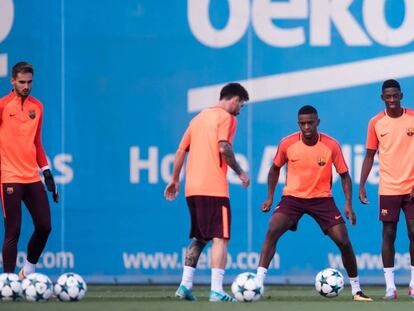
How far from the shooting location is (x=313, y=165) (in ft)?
44.1

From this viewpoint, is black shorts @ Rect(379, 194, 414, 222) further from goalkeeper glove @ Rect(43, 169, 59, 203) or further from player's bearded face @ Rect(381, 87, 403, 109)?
goalkeeper glove @ Rect(43, 169, 59, 203)

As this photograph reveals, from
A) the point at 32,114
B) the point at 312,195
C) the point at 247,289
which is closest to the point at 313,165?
the point at 312,195

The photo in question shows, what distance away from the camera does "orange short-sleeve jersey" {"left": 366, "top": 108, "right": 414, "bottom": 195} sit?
1340 cm

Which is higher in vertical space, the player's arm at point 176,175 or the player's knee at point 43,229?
the player's arm at point 176,175

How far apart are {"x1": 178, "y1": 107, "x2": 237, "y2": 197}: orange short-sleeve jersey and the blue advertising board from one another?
10.5 ft

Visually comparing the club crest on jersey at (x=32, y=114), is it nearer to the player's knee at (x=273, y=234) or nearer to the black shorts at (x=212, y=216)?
the black shorts at (x=212, y=216)

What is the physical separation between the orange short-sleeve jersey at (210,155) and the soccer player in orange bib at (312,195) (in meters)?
0.80

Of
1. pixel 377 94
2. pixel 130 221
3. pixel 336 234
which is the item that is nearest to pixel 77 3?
pixel 130 221

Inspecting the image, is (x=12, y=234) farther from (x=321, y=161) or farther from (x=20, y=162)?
(x=321, y=161)

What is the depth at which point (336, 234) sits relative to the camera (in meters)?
13.3

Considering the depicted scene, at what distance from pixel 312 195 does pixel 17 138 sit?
9.21ft

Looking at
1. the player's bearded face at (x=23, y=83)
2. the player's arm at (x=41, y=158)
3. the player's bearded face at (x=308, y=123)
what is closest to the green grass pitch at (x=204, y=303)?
the player's arm at (x=41, y=158)

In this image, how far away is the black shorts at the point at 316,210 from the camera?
43.9 ft

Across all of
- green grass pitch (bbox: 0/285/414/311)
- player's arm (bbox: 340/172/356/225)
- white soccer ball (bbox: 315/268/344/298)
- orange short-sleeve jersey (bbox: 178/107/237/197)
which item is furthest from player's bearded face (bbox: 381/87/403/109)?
green grass pitch (bbox: 0/285/414/311)
